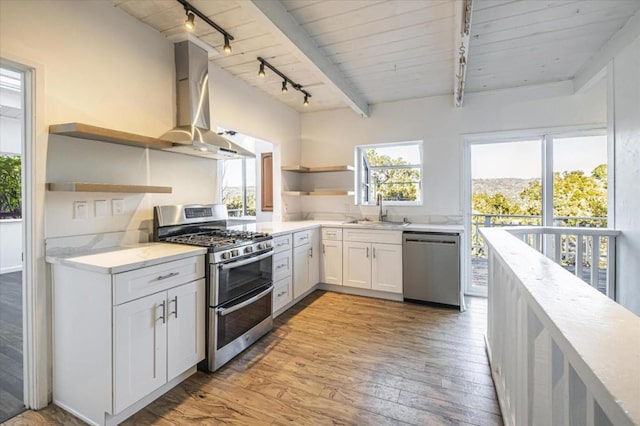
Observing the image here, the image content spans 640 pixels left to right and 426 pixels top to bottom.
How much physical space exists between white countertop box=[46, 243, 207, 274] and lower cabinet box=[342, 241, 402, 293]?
213 cm

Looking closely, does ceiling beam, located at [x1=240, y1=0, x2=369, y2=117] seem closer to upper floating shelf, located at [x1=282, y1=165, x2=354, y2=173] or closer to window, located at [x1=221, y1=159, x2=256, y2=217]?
upper floating shelf, located at [x1=282, y1=165, x2=354, y2=173]

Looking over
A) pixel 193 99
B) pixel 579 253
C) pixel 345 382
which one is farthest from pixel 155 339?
pixel 579 253

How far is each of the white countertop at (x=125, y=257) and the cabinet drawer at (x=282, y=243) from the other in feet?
3.36

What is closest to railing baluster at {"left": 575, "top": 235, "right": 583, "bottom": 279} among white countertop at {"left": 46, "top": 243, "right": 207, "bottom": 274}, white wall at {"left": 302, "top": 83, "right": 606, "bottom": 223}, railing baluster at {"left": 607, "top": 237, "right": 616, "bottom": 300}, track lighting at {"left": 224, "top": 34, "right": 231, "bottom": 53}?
railing baluster at {"left": 607, "top": 237, "right": 616, "bottom": 300}

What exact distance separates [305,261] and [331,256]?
45 cm

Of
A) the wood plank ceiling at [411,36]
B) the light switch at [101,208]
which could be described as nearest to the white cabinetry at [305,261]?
the wood plank ceiling at [411,36]

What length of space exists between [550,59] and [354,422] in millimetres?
3558

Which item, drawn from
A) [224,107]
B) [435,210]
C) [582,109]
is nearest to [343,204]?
[435,210]

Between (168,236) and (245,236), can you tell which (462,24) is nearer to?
(245,236)

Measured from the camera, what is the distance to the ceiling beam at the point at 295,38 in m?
1.96

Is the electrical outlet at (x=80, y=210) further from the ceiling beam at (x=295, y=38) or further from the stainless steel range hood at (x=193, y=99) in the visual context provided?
the ceiling beam at (x=295, y=38)

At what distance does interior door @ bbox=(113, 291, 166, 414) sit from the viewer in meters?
1.70

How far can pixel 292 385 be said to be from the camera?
210 cm

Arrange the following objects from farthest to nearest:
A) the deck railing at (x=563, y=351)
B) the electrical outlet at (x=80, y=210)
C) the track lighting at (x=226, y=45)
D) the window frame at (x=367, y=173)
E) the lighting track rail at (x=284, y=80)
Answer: the window frame at (x=367, y=173) < the lighting track rail at (x=284, y=80) < the track lighting at (x=226, y=45) < the electrical outlet at (x=80, y=210) < the deck railing at (x=563, y=351)
